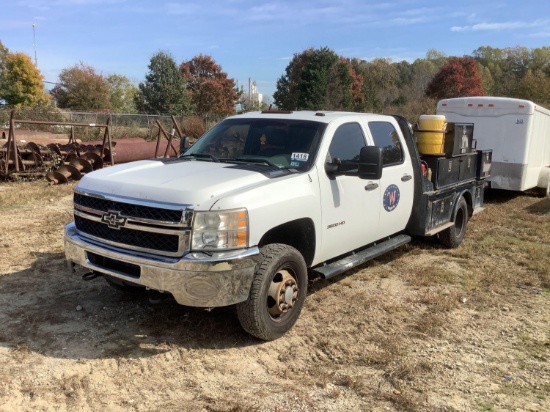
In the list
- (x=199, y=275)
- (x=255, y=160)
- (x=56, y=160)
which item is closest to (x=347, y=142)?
(x=255, y=160)

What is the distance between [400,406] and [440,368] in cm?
69

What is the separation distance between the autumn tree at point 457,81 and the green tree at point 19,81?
3943 cm

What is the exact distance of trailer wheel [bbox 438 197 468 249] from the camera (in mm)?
7160

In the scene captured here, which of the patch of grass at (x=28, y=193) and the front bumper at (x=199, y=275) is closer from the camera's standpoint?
the front bumper at (x=199, y=275)

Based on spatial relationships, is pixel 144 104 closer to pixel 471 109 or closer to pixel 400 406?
pixel 471 109

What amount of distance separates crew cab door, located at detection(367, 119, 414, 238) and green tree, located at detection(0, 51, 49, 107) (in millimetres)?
48954

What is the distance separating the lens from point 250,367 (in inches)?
148

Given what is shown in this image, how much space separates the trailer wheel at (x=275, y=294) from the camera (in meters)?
3.83

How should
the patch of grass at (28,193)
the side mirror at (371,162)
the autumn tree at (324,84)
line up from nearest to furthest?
the side mirror at (371,162) < the patch of grass at (28,193) < the autumn tree at (324,84)

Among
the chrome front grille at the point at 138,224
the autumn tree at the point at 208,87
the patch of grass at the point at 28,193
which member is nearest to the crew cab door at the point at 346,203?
the chrome front grille at the point at 138,224

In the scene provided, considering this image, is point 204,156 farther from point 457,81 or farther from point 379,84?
point 379,84

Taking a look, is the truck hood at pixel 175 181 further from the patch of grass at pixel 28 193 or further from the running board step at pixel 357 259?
the patch of grass at pixel 28 193

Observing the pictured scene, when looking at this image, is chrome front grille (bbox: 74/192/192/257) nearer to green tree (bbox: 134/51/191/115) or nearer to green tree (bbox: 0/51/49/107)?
green tree (bbox: 134/51/191/115)

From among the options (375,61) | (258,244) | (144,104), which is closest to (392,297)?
(258,244)
